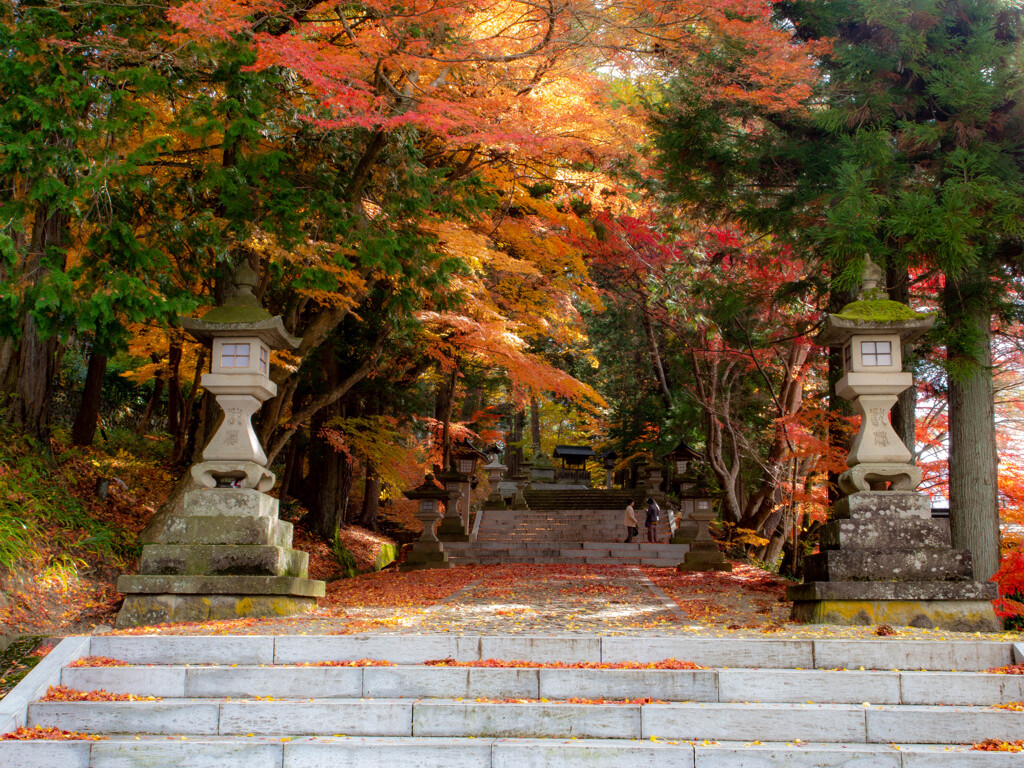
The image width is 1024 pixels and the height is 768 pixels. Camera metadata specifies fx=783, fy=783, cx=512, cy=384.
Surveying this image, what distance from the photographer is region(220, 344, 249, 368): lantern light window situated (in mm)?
6805

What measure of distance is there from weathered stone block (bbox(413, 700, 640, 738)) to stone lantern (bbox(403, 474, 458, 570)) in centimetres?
1089

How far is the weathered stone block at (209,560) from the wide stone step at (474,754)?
2.55 meters

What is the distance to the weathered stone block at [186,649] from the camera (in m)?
4.93

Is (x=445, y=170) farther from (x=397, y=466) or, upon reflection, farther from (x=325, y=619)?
(x=397, y=466)

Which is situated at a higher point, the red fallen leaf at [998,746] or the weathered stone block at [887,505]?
the weathered stone block at [887,505]

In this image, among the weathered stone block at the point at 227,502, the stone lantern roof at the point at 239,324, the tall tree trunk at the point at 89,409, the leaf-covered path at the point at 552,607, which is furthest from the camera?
the tall tree trunk at the point at 89,409

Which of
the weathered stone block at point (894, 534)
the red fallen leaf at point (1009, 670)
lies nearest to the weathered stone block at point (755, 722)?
the red fallen leaf at point (1009, 670)

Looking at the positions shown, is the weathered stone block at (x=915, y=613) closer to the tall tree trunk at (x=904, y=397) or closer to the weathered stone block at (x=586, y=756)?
the tall tree trunk at (x=904, y=397)

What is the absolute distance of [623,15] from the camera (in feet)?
24.9

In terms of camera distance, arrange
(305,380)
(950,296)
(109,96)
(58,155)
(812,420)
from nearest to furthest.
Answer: (58,155) < (109,96) < (950,296) < (812,420) < (305,380)

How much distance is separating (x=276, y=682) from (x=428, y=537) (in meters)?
10.7

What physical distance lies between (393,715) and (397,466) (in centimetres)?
1285

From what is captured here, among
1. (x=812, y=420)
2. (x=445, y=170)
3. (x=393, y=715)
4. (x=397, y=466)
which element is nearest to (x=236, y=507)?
(x=393, y=715)

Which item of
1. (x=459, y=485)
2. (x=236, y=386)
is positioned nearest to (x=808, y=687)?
(x=236, y=386)
